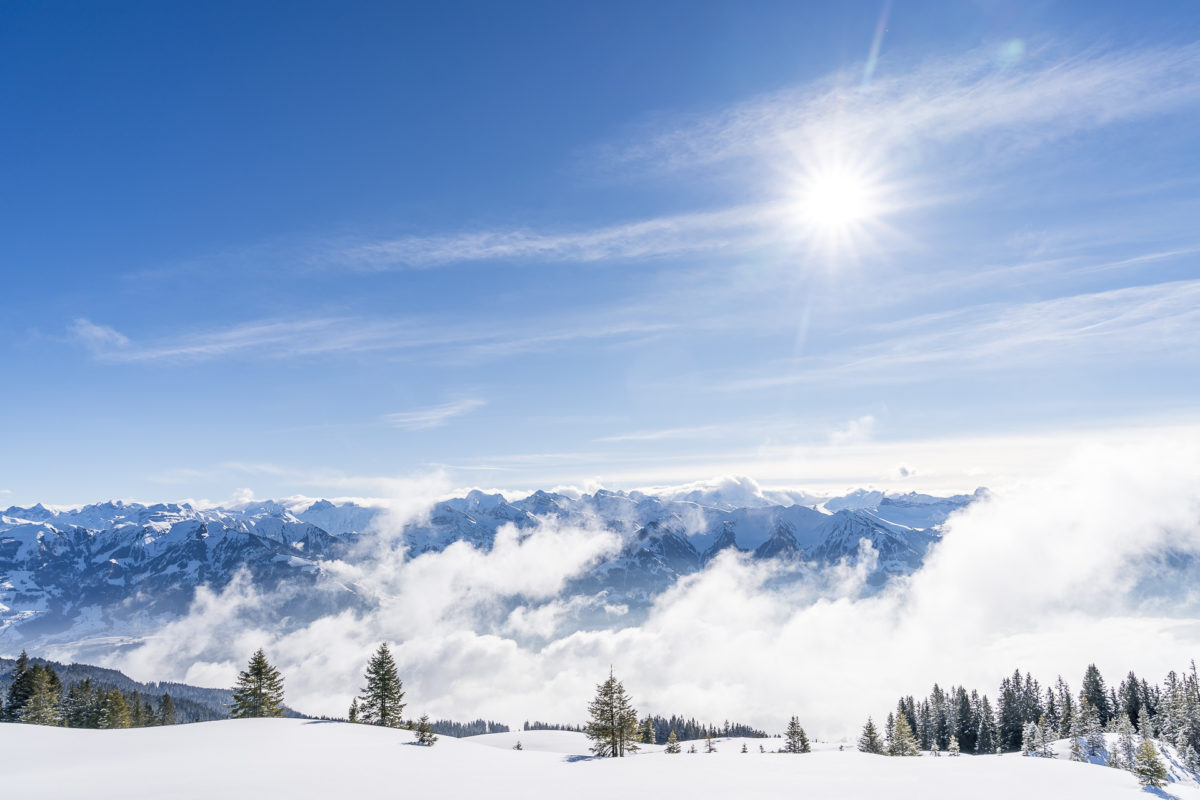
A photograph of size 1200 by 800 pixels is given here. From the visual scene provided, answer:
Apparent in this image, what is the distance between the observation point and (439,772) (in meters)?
27.0

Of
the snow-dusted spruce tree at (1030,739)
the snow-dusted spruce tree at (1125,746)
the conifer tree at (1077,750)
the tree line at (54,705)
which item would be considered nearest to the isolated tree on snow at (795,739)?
the snow-dusted spruce tree at (1125,746)

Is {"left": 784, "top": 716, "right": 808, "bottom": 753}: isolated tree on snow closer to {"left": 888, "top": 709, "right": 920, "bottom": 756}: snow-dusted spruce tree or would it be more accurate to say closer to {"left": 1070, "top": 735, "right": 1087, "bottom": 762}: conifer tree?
{"left": 888, "top": 709, "right": 920, "bottom": 756}: snow-dusted spruce tree

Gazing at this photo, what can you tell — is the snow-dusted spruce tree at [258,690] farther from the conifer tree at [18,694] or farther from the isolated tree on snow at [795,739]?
the isolated tree on snow at [795,739]

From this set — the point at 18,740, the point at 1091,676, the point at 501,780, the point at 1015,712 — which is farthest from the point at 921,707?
the point at 18,740

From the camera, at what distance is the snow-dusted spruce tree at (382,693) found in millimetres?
63312

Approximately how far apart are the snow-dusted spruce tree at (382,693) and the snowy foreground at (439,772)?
27175 mm

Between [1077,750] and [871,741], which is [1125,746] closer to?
[1077,750]

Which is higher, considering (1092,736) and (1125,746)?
(1125,746)

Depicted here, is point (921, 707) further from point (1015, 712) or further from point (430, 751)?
point (430, 751)

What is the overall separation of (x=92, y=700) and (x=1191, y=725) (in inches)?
6517

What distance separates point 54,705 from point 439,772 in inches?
3386

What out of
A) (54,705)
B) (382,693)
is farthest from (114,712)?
(382,693)

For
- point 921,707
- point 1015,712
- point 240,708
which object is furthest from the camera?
point 921,707

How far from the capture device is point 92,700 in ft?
269
